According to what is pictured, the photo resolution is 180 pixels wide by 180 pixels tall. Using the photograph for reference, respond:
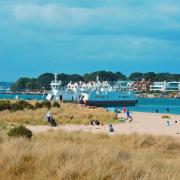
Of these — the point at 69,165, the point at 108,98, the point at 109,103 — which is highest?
the point at 69,165

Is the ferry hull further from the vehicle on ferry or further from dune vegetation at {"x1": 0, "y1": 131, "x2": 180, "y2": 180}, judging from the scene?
dune vegetation at {"x1": 0, "y1": 131, "x2": 180, "y2": 180}

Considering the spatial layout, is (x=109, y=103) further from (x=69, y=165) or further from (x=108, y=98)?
(x=69, y=165)

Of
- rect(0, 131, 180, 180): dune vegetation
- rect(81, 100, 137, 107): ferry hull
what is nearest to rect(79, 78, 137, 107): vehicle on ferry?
rect(81, 100, 137, 107): ferry hull

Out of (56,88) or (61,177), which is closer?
(61,177)

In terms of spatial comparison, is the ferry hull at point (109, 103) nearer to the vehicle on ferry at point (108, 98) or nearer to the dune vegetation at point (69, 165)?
the vehicle on ferry at point (108, 98)

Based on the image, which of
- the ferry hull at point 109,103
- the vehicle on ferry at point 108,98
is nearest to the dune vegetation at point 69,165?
the ferry hull at point 109,103

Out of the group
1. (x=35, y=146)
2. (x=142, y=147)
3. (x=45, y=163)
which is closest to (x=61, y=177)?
(x=45, y=163)

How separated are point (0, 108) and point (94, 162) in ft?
136

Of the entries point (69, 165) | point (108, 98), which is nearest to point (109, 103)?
point (108, 98)

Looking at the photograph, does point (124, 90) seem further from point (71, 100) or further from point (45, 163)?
point (45, 163)

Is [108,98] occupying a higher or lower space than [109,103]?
higher

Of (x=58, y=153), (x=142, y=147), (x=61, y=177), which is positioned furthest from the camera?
(x=142, y=147)

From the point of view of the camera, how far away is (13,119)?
1465 inches

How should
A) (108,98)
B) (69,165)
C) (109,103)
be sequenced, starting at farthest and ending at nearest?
(108,98), (109,103), (69,165)
